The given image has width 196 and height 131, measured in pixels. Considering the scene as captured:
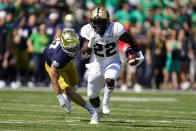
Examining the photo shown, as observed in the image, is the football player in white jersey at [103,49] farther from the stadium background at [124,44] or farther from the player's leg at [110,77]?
the stadium background at [124,44]

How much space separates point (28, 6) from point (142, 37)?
338 centimetres

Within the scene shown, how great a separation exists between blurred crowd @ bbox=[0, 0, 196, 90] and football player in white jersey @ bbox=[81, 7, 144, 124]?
691 cm

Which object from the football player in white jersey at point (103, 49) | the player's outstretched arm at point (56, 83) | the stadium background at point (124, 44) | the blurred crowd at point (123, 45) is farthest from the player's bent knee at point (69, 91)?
the blurred crowd at point (123, 45)

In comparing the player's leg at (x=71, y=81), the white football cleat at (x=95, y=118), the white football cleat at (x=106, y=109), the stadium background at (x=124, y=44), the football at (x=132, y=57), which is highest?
the football at (x=132, y=57)

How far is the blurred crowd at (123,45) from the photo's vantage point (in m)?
15.4

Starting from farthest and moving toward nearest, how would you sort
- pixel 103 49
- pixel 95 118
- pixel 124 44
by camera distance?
pixel 124 44
pixel 103 49
pixel 95 118

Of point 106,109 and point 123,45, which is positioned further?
point 123,45

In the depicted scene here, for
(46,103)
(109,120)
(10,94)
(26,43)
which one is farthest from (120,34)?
(26,43)

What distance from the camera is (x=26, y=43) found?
15711 millimetres

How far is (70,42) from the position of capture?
7.50 m

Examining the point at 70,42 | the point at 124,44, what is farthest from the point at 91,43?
the point at 124,44

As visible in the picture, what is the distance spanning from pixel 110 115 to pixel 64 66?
1.29 meters

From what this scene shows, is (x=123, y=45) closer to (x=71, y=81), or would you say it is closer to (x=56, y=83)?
(x=71, y=81)

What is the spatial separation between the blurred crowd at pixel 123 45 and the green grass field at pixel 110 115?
2.41 metres
